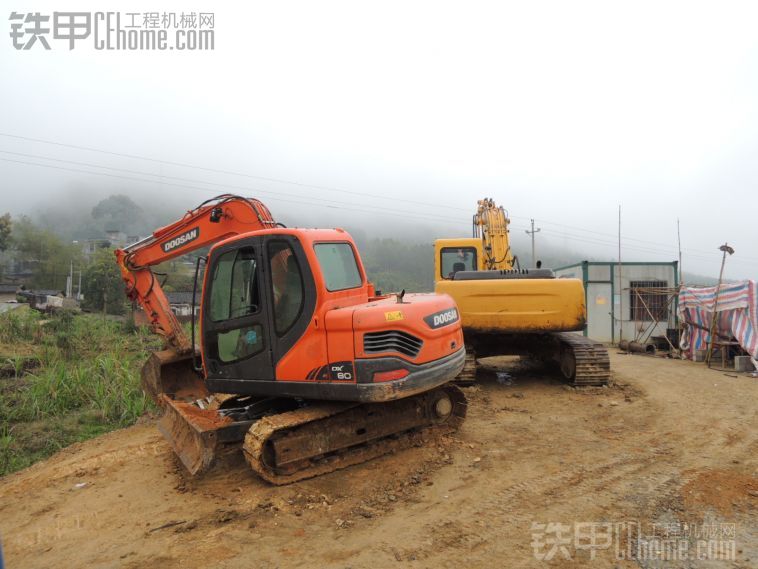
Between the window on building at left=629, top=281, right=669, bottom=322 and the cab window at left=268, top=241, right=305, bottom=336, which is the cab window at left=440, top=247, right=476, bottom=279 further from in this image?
the window on building at left=629, top=281, right=669, bottom=322

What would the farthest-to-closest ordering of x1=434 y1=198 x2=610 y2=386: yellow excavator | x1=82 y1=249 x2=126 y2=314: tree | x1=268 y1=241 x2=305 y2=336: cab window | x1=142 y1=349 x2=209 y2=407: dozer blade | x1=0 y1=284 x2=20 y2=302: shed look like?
x1=0 y1=284 x2=20 y2=302: shed → x1=82 y1=249 x2=126 y2=314: tree → x1=434 y1=198 x2=610 y2=386: yellow excavator → x1=142 y1=349 x2=209 y2=407: dozer blade → x1=268 y1=241 x2=305 y2=336: cab window

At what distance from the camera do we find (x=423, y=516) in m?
3.67

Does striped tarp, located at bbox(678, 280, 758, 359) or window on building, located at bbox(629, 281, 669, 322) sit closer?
striped tarp, located at bbox(678, 280, 758, 359)

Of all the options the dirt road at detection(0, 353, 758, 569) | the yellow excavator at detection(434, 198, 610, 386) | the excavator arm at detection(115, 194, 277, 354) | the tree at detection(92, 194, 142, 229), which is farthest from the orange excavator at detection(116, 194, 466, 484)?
the tree at detection(92, 194, 142, 229)

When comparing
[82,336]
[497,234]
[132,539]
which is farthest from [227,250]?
[82,336]

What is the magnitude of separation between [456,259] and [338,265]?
522cm

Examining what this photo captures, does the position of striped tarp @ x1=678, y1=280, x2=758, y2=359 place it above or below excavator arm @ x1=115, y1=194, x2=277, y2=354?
below

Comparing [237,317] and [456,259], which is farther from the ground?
[456,259]

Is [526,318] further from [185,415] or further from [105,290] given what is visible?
[105,290]

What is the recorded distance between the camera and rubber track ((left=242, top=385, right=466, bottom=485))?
4109 millimetres

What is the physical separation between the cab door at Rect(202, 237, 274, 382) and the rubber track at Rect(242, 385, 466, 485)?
1.73 ft

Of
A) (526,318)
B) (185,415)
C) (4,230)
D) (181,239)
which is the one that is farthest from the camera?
(4,230)

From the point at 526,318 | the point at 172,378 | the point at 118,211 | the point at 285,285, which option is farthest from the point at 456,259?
the point at 118,211

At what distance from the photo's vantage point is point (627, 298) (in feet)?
53.6
